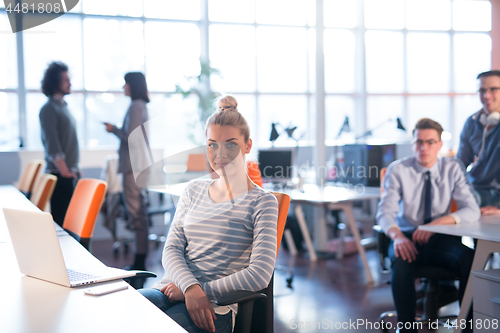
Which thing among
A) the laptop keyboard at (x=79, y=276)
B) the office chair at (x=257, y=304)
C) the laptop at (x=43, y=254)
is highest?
the laptop at (x=43, y=254)

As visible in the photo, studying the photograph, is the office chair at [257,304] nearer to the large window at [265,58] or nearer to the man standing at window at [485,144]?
the man standing at window at [485,144]

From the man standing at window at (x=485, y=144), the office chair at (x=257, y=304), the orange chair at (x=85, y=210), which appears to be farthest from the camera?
the man standing at window at (x=485, y=144)

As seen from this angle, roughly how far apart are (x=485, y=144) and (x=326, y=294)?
58.6 inches

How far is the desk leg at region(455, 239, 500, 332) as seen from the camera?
1933 mm

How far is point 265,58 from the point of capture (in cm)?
694

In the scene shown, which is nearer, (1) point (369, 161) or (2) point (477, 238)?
(2) point (477, 238)

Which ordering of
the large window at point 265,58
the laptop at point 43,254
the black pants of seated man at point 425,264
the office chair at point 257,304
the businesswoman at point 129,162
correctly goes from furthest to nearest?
the large window at point 265,58
the businesswoman at point 129,162
the black pants of seated man at point 425,264
the office chair at point 257,304
the laptop at point 43,254

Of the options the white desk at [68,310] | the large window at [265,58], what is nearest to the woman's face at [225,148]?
the white desk at [68,310]

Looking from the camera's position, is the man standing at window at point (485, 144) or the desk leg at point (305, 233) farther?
the desk leg at point (305, 233)

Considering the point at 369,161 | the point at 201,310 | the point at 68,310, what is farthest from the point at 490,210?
the point at 68,310

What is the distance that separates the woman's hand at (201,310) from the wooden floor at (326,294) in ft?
4.47

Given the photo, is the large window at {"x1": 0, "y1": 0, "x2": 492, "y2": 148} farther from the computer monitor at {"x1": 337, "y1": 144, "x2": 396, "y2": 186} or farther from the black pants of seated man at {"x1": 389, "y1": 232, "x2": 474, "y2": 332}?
the black pants of seated man at {"x1": 389, "y1": 232, "x2": 474, "y2": 332}

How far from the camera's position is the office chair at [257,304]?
1206 millimetres

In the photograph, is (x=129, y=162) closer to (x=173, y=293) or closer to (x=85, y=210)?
(x=85, y=210)
